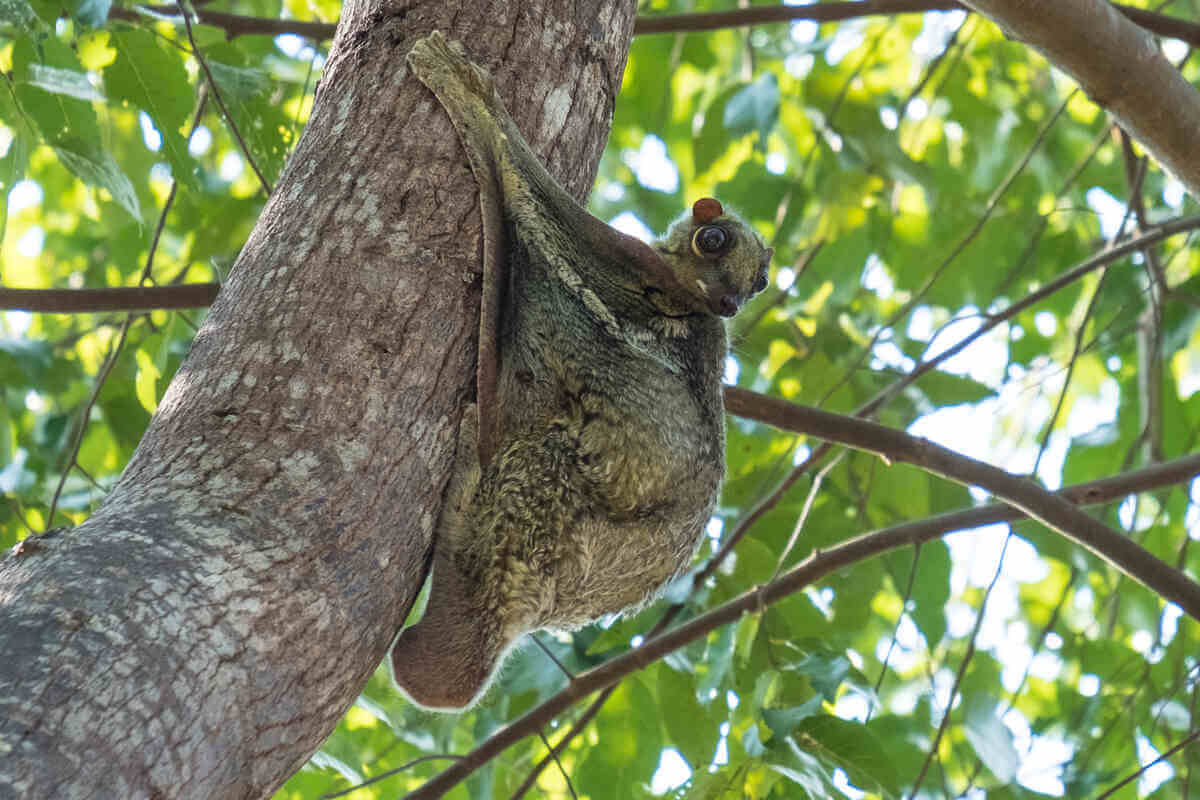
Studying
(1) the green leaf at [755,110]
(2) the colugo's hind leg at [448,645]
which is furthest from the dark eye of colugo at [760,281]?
(2) the colugo's hind leg at [448,645]

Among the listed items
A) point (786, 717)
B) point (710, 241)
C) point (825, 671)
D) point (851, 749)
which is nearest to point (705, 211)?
point (710, 241)

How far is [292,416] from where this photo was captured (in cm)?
217

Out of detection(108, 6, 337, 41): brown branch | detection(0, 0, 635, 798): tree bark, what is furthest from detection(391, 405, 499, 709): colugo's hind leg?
detection(108, 6, 337, 41): brown branch

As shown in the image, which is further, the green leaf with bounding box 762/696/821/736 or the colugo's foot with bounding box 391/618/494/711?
the green leaf with bounding box 762/696/821/736

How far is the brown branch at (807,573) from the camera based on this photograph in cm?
384

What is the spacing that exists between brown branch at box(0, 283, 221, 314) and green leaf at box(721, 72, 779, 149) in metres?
2.33

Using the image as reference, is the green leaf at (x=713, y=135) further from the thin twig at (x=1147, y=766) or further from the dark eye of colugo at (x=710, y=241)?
the thin twig at (x=1147, y=766)

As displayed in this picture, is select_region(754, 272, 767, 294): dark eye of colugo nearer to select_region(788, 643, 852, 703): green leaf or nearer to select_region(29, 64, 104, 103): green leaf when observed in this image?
select_region(788, 643, 852, 703): green leaf

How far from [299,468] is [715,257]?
201 cm

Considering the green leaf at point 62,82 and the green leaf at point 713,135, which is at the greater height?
the green leaf at point 713,135

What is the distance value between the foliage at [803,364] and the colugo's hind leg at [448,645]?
2.08ft

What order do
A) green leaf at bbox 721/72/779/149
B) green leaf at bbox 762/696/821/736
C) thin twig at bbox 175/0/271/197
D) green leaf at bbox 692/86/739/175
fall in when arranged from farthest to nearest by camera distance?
green leaf at bbox 692/86/739/175
green leaf at bbox 721/72/779/149
thin twig at bbox 175/0/271/197
green leaf at bbox 762/696/821/736

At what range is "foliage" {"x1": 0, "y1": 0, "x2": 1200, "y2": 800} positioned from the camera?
3.67 meters

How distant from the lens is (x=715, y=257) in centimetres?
380
